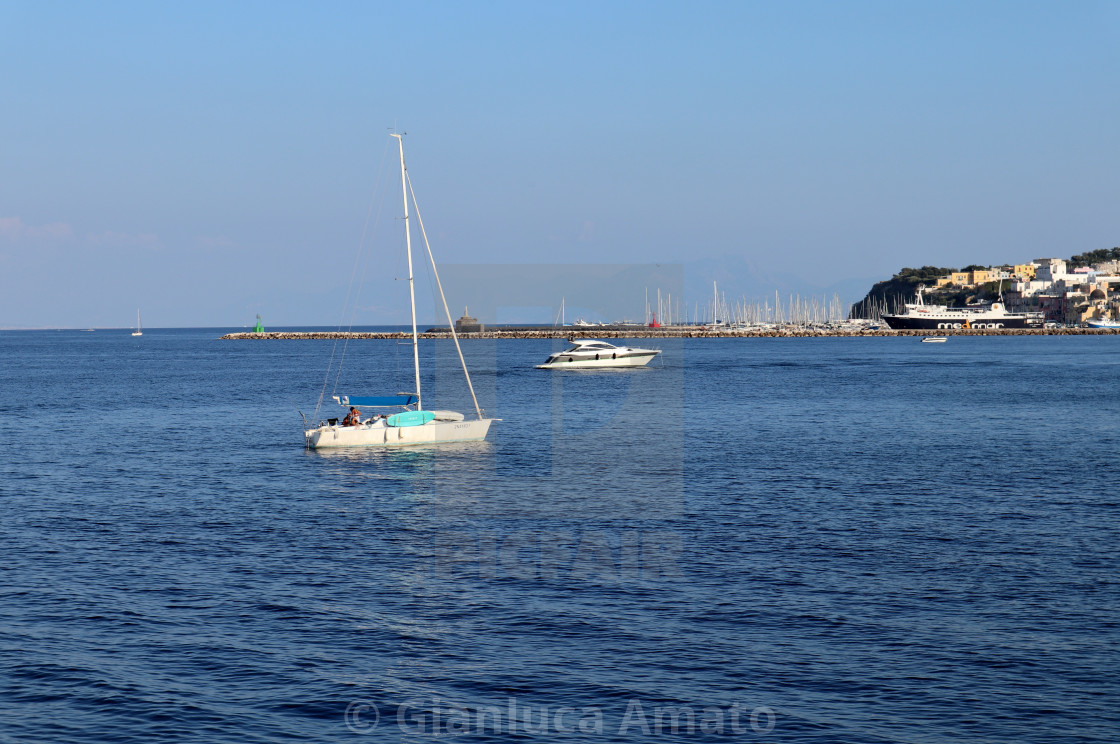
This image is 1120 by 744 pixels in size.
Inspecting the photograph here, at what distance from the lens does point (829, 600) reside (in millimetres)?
22641

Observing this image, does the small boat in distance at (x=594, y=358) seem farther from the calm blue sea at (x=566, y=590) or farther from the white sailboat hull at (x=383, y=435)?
the white sailboat hull at (x=383, y=435)

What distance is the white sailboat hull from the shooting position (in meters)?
48.7

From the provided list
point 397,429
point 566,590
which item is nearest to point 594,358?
point 397,429

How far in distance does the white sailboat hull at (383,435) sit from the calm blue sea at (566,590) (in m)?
0.93

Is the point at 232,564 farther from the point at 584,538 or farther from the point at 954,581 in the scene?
the point at 954,581

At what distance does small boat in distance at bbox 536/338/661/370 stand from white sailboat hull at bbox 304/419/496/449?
6982 centimetres

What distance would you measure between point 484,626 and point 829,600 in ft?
25.8

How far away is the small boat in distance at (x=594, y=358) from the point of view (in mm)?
120875

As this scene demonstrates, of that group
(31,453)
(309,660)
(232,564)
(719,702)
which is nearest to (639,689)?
(719,702)

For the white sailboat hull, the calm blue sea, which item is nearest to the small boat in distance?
the calm blue sea

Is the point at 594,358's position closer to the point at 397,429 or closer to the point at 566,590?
the point at 397,429

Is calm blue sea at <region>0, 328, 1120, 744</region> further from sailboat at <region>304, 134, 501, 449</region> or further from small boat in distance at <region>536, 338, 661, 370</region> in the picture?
small boat in distance at <region>536, 338, 661, 370</region>

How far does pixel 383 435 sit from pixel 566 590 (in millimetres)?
27088

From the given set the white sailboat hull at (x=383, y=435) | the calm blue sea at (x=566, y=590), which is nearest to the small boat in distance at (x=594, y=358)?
the calm blue sea at (x=566, y=590)
